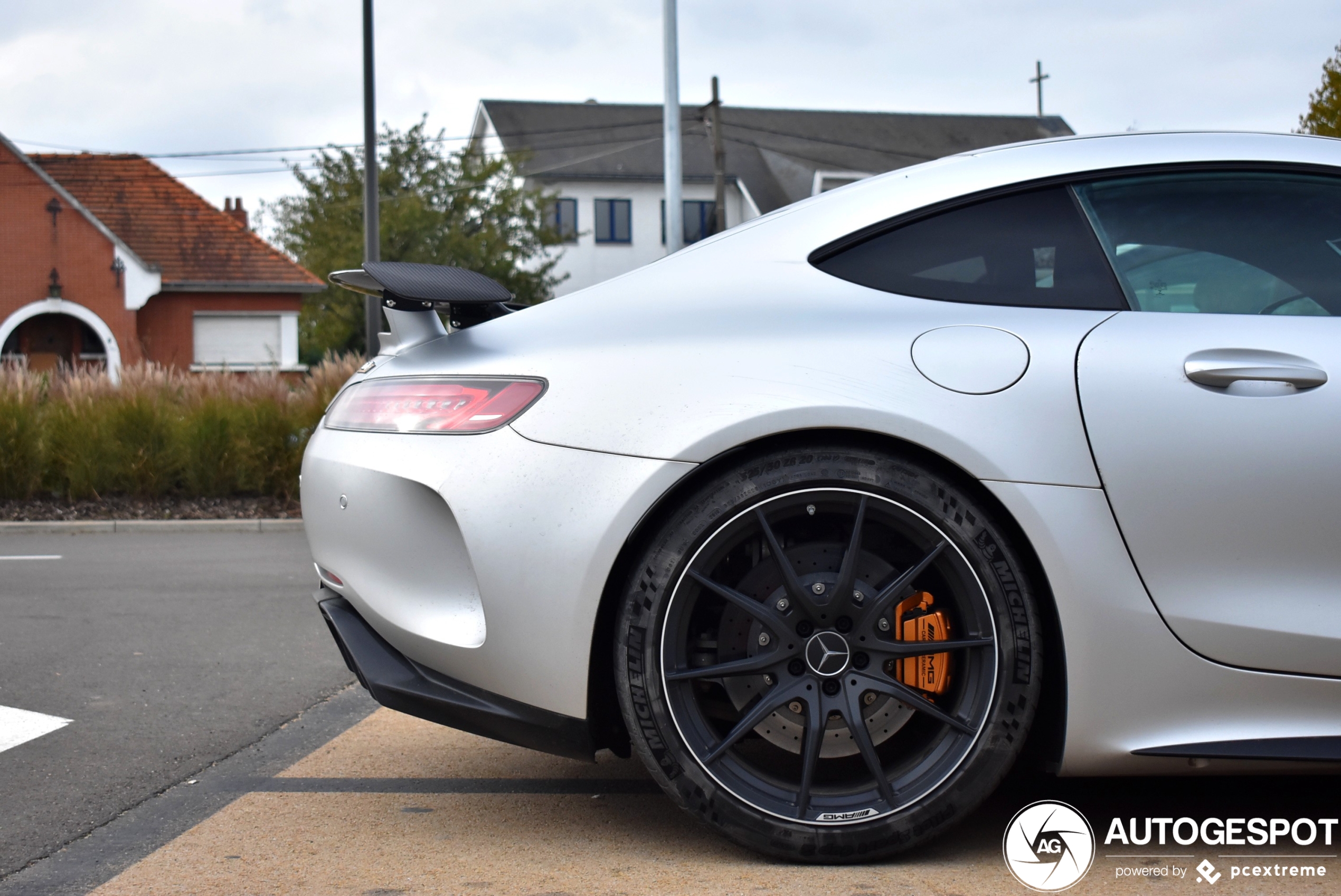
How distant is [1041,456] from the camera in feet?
7.95

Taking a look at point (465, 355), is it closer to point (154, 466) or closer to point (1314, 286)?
point (1314, 286)

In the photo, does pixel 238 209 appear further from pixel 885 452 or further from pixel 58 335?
pixel 885 452

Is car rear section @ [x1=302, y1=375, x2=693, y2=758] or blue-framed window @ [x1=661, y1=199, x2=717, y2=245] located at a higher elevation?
blue-framed window @ [x1=661, y1=199, x2=717, y2=245]

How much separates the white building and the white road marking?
37970 mm

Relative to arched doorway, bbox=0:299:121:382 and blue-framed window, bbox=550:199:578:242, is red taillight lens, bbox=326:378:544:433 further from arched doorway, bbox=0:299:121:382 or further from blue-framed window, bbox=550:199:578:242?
blue-framed window, bbox=550:199:578:242

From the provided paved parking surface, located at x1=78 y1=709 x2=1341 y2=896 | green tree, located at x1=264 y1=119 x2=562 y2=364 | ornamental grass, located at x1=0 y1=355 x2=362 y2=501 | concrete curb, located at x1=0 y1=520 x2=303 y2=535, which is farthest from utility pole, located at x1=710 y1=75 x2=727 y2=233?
paved parking surface, located at x1=78 y1=709 x2=1341 y2=896

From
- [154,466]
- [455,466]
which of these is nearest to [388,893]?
[455,466]

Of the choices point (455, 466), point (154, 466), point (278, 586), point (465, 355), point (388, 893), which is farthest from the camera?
point (154, 466)

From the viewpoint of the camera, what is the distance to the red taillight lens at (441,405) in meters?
2.57

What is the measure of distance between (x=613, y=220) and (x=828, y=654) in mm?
43831

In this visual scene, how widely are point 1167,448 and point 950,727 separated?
0.71m

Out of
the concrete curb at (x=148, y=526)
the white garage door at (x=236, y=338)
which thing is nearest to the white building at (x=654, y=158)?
the white garage door at (x=236, y=338)

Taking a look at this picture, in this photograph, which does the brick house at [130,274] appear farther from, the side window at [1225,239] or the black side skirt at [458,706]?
the side window at [1225,239]

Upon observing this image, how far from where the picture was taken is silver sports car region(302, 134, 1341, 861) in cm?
239
